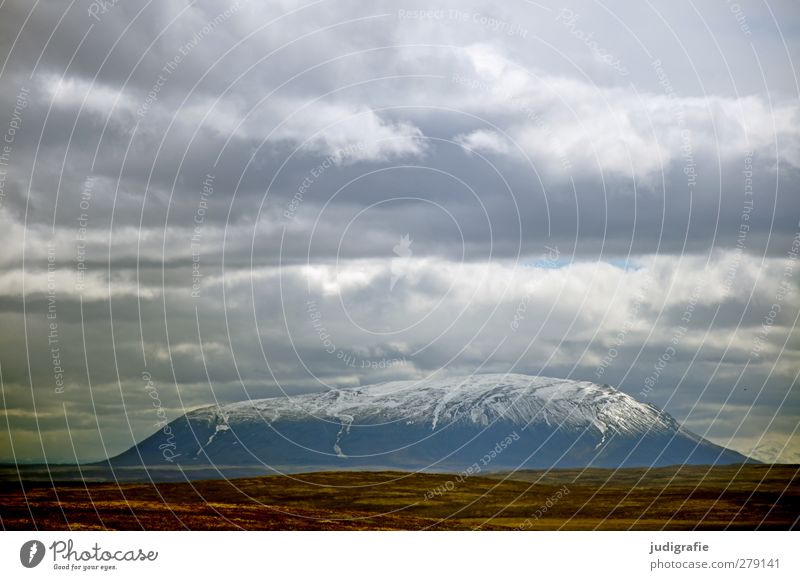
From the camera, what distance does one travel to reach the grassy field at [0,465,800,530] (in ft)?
204

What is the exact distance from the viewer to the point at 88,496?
2751 inches

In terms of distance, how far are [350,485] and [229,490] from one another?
19.5 m
